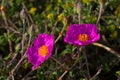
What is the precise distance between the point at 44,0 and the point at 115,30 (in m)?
0.61

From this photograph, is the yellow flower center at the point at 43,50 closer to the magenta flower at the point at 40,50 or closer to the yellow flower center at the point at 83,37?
the magenta flower at the point at 40,50

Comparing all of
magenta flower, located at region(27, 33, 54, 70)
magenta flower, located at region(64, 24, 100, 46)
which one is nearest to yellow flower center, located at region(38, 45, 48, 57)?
magenta flower, located at region(27, 33, 54, 70)

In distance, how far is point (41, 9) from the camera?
2.43 meters

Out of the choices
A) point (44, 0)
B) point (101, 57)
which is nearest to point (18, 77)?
point (101, 57)

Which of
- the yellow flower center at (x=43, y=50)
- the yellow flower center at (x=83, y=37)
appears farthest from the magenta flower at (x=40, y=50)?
the yellow flower center at (x=83, y=37)

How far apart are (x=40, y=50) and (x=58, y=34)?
0.35 metres

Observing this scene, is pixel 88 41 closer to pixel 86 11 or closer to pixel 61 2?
pixel 86 11

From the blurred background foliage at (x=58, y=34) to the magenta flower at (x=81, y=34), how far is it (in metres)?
0.06

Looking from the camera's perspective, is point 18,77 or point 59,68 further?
point 18,77

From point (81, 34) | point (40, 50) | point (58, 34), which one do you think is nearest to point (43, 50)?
point (40, 50)

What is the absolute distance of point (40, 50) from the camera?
171 centimetres

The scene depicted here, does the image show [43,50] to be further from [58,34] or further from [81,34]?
[58,34]

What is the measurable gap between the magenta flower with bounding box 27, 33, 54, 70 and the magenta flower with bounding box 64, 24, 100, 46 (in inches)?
3.2

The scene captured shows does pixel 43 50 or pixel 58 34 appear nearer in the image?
pixel 43 50
